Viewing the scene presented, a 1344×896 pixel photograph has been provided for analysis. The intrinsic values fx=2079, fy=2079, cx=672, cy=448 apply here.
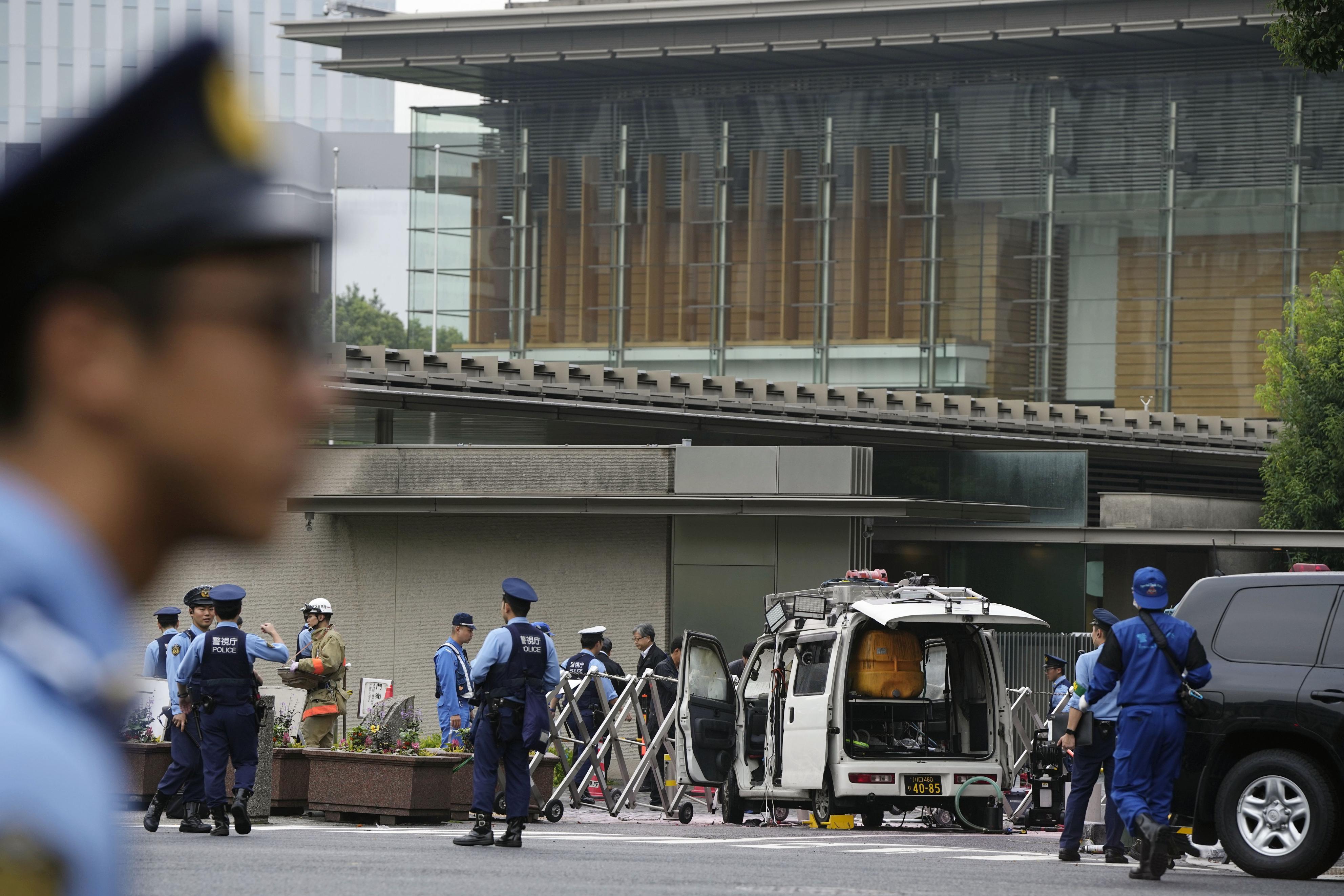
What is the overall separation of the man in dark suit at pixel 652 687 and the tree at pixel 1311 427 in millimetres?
19447

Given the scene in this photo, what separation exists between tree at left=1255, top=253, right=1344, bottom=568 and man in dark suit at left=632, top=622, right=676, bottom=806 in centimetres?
1945

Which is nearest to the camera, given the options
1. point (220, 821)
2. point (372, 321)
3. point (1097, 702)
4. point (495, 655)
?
point (1097, 702)

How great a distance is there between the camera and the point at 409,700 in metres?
18.1

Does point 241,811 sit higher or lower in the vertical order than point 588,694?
lower

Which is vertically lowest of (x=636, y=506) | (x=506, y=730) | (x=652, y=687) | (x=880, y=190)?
(x=652, y=687)

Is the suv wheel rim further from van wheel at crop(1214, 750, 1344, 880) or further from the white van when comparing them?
the white van

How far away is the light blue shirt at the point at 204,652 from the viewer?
15078 millimetres

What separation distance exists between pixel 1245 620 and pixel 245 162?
1322cm

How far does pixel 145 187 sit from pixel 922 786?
55.8ft

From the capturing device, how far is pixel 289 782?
1775 centimetres

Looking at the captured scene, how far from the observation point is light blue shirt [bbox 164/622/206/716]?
15.8 meters

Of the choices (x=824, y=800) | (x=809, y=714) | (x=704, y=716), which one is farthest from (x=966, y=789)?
(x=704, y=716)

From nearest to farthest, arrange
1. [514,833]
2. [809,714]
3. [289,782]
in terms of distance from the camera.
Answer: [514,833] < [289,782] < [809,714]

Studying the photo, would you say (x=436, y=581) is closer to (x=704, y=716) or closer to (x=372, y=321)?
(x=704, y=716)
